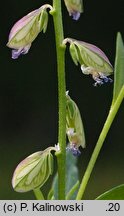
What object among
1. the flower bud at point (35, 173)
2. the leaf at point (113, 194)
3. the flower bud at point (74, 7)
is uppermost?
the flower bud at point (74, 7)

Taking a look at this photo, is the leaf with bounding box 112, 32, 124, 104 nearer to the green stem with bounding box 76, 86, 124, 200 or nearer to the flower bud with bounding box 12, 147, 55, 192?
the green stem with bounding box 76, 86, 124, 200

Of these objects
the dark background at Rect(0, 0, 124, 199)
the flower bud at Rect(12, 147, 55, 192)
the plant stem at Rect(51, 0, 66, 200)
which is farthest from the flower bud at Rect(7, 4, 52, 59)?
the dark background at Rect(0, 0, 124, 199)

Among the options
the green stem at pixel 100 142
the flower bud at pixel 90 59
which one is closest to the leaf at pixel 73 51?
the flower bud at pixel 90 59

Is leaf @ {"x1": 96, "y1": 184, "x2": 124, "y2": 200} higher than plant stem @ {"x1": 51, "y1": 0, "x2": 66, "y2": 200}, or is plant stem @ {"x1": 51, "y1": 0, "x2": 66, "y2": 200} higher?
plant stem @ {"x1": 51, "y1": 0, "x2": 66, "y2": 200}

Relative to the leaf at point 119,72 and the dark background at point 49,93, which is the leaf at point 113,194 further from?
the dark background at point 49,93

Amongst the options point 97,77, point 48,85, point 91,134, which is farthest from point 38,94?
point 97,77

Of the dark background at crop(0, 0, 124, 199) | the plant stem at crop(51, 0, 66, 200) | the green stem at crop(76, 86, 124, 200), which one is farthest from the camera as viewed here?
the dark background at crop(0, 0, 124, 199)
